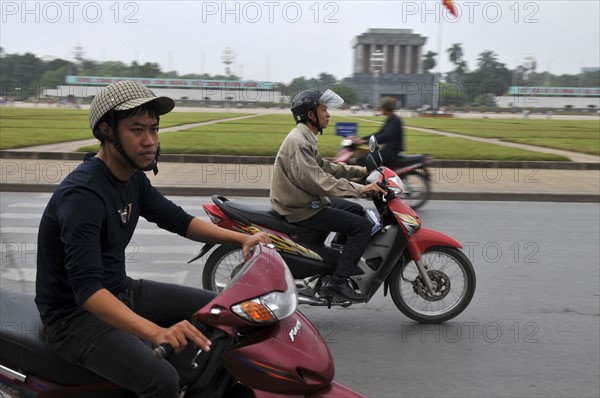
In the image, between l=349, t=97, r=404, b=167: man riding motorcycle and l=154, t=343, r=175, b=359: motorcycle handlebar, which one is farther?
l=349, t=97, r=404, b=167: man riding motorcycle

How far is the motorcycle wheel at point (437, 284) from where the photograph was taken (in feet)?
15.1

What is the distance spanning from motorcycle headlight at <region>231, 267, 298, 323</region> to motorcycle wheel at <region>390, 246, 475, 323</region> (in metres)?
2.66

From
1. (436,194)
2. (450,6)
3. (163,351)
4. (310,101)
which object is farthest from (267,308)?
(450,6)

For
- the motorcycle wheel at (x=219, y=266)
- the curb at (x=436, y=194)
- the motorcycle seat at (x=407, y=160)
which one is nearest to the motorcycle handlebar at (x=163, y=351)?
the motorcycle wheel at (x=219, y=266)

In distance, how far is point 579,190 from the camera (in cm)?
1130

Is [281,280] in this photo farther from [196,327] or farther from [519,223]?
[519,223]

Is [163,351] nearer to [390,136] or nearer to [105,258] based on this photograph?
[105,258]

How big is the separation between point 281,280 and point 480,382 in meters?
2.08

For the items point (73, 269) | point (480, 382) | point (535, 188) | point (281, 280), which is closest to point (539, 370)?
point (480, 382)

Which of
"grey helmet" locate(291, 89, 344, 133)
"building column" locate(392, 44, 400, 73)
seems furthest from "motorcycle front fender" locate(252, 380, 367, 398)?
"building column" locate(392, 44, 400, 73)

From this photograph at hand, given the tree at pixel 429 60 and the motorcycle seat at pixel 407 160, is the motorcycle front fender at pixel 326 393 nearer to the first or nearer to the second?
the motorcycle seat at pixel 407 160

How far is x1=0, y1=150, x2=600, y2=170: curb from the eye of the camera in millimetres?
14516

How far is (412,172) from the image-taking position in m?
9.66

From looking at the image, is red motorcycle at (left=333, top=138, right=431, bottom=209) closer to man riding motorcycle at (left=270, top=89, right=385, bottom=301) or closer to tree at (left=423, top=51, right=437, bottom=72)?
man riding motorcycle at (left=270, top=89, right=385, bottom=301)
